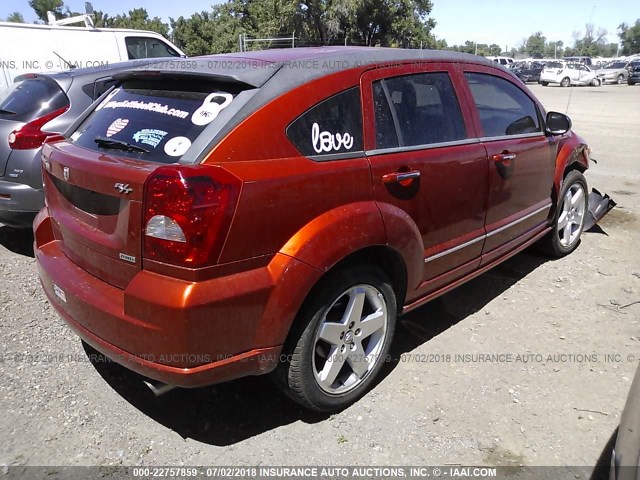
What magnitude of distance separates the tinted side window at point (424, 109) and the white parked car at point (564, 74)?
34448 millimetres

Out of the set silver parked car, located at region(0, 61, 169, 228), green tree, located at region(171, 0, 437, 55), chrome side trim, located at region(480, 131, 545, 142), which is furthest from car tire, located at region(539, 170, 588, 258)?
green tree, located at region(171, 0, 437, 55)

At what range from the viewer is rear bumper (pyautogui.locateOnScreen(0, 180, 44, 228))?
4.43m

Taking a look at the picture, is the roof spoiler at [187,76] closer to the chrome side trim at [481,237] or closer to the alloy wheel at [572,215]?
the chrome side trim at [481,237]

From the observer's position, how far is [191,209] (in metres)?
2.06

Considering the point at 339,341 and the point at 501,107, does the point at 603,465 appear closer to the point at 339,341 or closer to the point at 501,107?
the point at 339,341

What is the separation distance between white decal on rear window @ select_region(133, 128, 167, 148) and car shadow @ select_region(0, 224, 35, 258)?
3062 mm

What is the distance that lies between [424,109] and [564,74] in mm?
35576

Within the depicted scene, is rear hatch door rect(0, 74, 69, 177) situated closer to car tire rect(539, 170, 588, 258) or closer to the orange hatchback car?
the orange hatchback car

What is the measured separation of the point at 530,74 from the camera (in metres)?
39.0

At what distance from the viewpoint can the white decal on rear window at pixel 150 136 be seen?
237 cm

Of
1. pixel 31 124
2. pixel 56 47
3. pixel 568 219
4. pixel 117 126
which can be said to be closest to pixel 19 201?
pixel 31 124

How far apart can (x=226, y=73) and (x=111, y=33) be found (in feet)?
26.1

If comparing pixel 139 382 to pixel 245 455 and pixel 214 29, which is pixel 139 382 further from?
pixel 214 29

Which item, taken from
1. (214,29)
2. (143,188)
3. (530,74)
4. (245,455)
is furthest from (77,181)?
(214,29)
